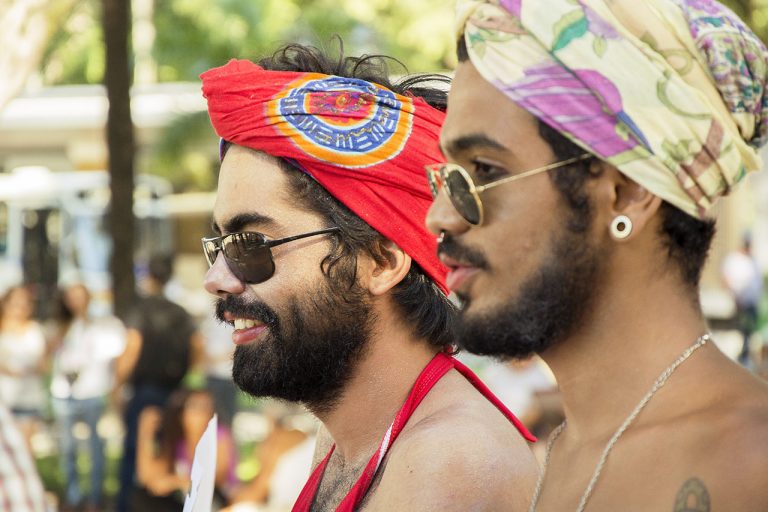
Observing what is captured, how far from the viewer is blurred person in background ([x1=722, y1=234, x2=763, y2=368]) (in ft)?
52.1

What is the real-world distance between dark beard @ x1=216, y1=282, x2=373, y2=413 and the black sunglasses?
72 mm

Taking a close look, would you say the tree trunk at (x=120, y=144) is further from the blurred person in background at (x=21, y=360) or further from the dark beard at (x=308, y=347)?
the dark beard at (x=308, y=347)

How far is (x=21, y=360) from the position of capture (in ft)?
35.7

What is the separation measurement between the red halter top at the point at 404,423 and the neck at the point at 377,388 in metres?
0.04

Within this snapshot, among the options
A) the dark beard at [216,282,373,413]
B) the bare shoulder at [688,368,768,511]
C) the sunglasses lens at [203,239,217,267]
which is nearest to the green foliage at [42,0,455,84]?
the sunglasses lens at [203,239,217,267]

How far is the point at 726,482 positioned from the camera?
161cm

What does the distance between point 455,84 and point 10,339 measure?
975 centimetres

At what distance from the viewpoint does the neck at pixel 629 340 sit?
180 centimetres

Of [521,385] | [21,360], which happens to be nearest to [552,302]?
[521,385]

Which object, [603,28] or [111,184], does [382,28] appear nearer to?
[111,184]

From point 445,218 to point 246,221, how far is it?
1093mm

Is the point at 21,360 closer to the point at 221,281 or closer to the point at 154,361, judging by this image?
the point at 154,361

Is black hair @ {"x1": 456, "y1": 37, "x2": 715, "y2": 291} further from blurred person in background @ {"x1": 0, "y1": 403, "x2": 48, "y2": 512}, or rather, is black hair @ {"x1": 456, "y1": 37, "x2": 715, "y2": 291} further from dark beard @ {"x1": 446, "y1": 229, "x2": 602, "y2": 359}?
blurred person in background @ {"x1": 0, "y1": 403, "x2": 48, "y2": 512}

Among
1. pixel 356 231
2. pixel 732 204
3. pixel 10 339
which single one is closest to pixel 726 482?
pixel 356 231
